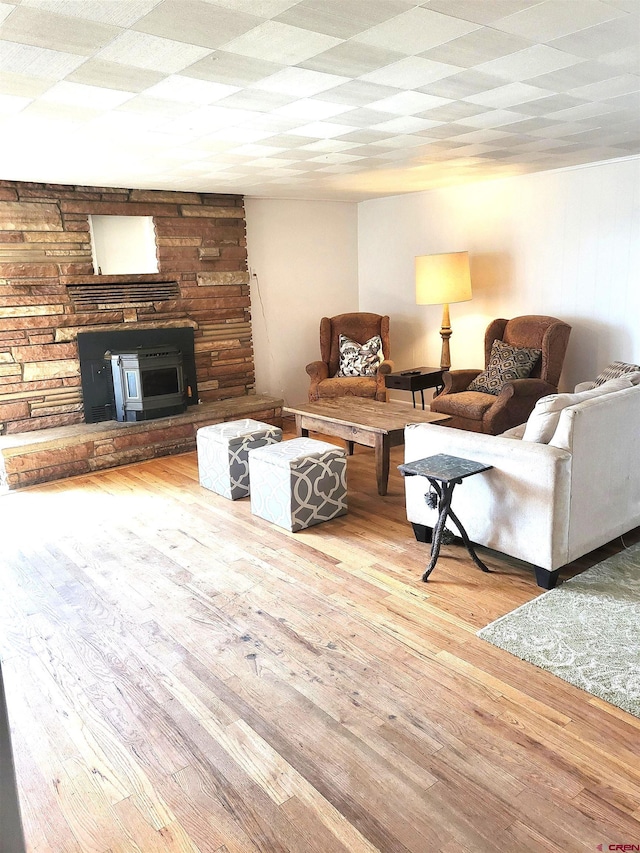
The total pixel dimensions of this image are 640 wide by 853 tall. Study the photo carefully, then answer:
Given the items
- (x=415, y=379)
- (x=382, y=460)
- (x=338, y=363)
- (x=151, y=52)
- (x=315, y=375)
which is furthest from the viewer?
(x=338, y=363)

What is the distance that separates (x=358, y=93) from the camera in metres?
2.79

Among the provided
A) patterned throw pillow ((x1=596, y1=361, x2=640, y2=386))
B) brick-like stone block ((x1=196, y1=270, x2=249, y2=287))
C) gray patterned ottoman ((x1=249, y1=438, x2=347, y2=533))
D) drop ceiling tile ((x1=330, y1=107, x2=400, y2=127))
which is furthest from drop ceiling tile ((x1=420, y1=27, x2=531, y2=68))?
brick-like stone block ((x1=196, y1=270, x2=249, y2=287))

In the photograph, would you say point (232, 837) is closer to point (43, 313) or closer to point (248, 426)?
point (248, 426)

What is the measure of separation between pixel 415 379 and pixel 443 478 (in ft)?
9.84

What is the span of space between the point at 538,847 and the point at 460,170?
4.69 meters

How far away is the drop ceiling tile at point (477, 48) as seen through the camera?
2209 millimetres

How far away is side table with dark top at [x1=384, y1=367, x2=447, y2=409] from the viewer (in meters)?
5.70

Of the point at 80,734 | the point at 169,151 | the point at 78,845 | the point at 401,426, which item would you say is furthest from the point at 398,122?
the point at 78,845

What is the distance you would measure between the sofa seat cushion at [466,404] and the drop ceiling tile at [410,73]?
8.63 feet

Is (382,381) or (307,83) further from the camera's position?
(382,381)

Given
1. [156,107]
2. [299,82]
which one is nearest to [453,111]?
[299,82]

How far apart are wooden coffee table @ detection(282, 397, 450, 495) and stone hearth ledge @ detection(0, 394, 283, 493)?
1216 mm

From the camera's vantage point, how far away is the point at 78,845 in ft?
5.51

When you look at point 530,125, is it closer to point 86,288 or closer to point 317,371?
point 317,371
